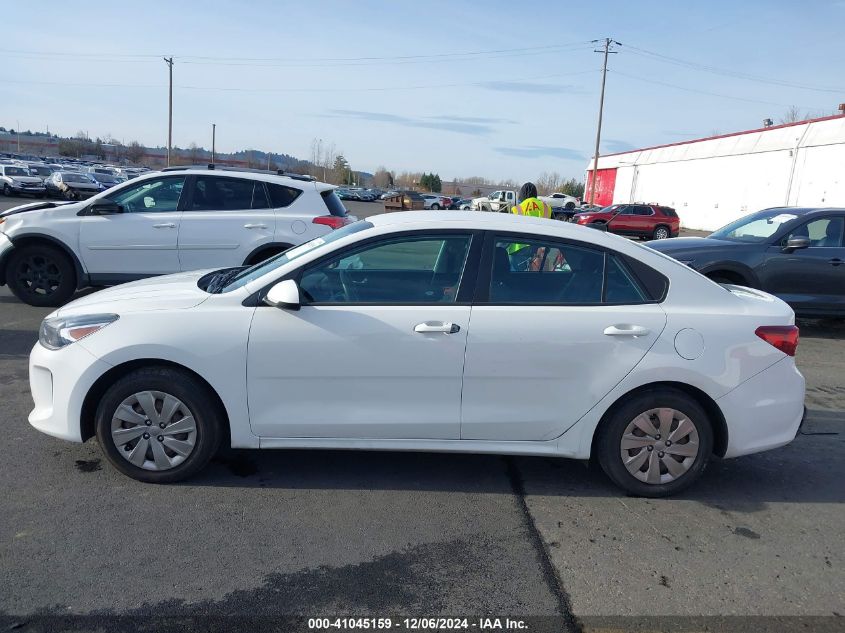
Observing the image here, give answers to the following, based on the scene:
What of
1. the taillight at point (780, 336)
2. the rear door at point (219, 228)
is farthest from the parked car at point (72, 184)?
the taillight at point (780, 336)

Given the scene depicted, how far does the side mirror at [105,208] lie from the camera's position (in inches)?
333

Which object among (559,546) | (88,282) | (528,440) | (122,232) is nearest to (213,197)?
(122,232)

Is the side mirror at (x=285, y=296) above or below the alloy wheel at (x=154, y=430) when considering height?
above

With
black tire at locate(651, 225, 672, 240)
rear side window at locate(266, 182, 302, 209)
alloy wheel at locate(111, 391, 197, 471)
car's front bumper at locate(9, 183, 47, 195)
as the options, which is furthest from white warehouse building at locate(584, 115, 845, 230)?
car's front bumper at locate(9, 183, 47, 195)

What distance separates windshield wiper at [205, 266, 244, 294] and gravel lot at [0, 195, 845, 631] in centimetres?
112

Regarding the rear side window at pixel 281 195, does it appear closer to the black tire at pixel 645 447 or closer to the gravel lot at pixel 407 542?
the gravel lot at pixel 407 542

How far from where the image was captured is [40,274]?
8.68m

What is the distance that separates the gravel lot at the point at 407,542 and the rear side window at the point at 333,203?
4852mm

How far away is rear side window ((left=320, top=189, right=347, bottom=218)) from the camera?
8906 millimetres

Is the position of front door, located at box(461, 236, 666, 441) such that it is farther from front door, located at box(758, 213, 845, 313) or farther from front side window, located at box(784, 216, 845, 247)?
front side window, located at box(784, 216, 845, 247)

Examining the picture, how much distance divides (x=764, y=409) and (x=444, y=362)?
76.5 inches

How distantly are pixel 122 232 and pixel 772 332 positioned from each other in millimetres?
7325

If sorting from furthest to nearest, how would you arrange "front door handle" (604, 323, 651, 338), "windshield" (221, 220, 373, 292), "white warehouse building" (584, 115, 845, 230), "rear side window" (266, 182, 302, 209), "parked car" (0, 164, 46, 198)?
"parked car" (0, 164, 46, 198)
"white warehouse building" (584, 115, 845, 230)
"rear side window" (266, 182, 302, 209)
"windshield" (221, 220, 373, 292)
"front door handle" (604, 323, 651, 338)

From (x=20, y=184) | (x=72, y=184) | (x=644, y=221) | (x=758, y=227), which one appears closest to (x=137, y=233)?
(x=758, y=227)
